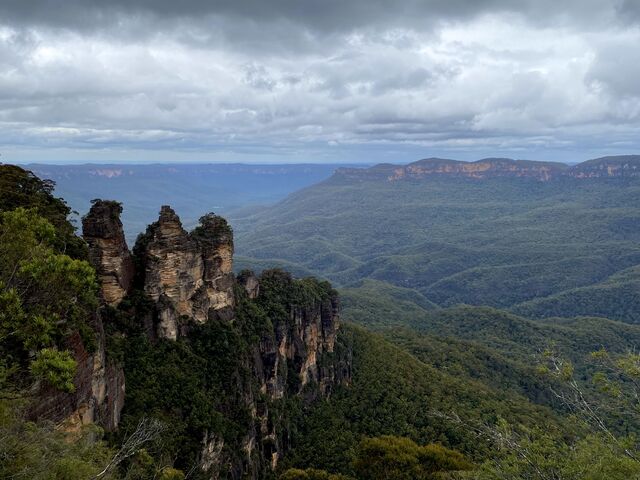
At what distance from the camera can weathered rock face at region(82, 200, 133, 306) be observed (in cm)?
3127

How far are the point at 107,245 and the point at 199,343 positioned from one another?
10759 mm

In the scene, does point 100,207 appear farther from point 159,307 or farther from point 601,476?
point 601,476

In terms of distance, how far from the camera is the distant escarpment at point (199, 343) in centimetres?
3114

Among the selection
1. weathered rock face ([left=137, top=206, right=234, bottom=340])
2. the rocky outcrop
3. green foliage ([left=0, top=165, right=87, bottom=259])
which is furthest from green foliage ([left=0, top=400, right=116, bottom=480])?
the rocky outcrop

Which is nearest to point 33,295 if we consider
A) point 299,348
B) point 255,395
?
point 255,395

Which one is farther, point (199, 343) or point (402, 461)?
point (199, 343)

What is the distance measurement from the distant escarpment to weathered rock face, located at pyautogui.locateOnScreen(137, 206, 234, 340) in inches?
3.2

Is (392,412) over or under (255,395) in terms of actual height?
under

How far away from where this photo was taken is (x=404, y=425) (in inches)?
1794

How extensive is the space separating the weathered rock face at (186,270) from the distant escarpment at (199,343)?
0.27ft

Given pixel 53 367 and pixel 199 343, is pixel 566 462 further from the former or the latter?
pixel 199 343

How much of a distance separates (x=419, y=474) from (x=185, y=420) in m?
14.7

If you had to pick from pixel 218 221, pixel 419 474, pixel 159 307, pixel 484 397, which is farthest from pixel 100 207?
pixel 484 397

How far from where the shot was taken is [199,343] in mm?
37688
